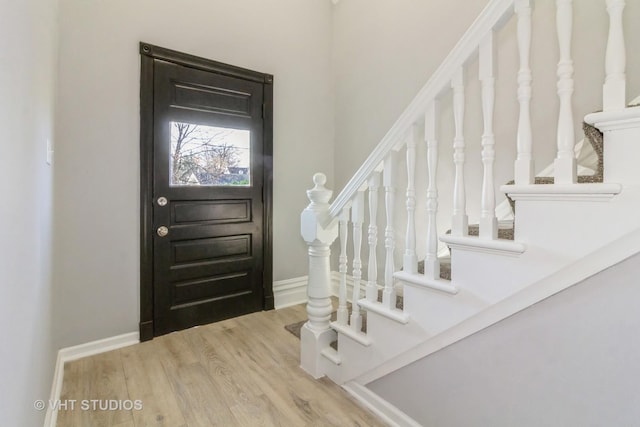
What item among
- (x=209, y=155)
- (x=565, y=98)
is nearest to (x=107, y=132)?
(x=209, y=155)

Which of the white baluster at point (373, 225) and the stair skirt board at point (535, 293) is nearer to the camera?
the stair skirt board at point (535, 293)

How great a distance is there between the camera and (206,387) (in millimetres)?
1802

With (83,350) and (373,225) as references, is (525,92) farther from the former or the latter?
(83,350)

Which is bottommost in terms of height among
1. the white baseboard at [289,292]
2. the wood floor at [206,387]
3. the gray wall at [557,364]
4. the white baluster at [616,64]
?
the wood floor at [206,387]

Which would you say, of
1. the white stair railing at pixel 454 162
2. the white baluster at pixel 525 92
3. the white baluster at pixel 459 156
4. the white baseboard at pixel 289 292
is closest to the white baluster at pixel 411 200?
the white stair railing at pixel 454 162

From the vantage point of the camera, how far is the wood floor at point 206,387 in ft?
5.14

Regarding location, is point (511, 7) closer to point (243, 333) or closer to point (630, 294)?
point (630, 294)

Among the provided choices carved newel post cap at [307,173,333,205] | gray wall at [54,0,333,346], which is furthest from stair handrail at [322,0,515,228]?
gray wall at [54,0,333,346]

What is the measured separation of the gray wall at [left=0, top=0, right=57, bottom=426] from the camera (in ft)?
2.49

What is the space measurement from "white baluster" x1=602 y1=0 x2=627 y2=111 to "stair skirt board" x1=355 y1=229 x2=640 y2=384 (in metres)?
0.35

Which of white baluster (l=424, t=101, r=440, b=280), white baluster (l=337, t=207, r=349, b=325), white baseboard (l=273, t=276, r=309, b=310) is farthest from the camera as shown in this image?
white baseboard (l=273, t=276, r=309, b=310)

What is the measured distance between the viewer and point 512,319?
110 centimetres

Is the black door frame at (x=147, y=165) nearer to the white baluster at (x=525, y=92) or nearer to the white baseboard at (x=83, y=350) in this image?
the white baseboard at (x=83, y=350)

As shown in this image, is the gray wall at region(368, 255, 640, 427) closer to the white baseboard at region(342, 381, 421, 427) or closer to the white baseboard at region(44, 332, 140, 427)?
the white baseboard at region(342, 381, 421, 427)
